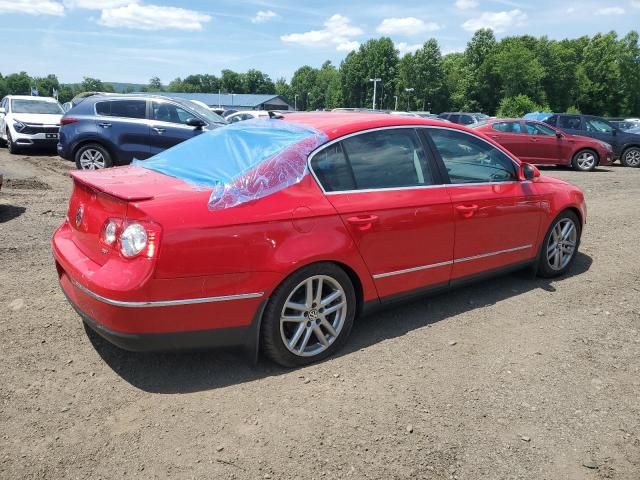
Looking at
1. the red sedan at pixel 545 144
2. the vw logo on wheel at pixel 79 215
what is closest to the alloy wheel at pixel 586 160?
the red sedan at pixel 545 144

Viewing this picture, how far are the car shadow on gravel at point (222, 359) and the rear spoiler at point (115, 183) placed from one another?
38.9 inches

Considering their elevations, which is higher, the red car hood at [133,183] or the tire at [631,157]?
the tire at [631,157]

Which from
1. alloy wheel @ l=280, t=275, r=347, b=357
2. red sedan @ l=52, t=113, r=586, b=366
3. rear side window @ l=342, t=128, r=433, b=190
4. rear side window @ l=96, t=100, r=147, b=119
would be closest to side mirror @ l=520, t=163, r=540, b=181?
red sedan @ l=52, t=113, r=586, b=366

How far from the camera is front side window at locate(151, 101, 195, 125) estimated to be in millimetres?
10500

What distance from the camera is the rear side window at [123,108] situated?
10.5 meters

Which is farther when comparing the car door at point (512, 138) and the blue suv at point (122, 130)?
the car door at point (512, 138)

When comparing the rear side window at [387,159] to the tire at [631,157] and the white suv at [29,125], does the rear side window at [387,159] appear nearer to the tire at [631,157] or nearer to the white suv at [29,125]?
the white suv at [29,125]

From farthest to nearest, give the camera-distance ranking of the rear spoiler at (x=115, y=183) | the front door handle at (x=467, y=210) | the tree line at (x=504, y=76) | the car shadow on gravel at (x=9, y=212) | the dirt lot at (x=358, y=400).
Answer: the tree line at (x=504, y=76) < the car shadow on gravel at (x=9, y=212) < the front door handle at (x=467, y=210) < the rear spoiler at (x=115, y=183) < the dirt lot at (x=358, y=400)

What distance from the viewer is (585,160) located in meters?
15.9

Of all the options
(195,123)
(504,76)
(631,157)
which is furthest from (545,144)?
(504,76)

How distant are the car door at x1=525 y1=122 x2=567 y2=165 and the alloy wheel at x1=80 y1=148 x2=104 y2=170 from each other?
1184cm

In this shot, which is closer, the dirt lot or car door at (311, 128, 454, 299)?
the dirt lot

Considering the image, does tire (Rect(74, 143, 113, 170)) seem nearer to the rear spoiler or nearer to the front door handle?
the rear spoiler

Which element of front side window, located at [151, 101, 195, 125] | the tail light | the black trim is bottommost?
the black trim
